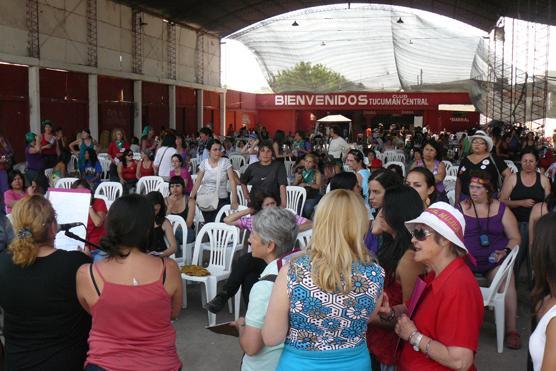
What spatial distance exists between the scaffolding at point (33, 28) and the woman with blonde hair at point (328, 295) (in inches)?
621

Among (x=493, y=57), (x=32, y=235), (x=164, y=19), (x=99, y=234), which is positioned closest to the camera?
(x=32, y=235)

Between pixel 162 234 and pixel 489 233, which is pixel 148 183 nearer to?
pixel 162 234

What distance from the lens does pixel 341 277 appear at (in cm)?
208

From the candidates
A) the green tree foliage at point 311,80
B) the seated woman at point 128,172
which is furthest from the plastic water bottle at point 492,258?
the green tree foliage at point 311,80

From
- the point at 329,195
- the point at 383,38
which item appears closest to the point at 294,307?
the point at 329,195

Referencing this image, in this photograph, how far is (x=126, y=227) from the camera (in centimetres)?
245

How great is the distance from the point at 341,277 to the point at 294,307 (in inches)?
7.5

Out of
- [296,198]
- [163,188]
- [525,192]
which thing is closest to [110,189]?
[163,188]

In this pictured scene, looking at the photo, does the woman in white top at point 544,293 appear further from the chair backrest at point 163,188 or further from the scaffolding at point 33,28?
the scaffolding at point 33,28

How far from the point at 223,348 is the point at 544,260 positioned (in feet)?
10.3

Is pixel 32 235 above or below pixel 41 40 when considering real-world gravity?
below

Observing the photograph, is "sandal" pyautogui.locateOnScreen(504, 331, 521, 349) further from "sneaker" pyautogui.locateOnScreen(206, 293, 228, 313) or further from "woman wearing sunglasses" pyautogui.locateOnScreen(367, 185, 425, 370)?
"sneaker" pyautogui.locateOnScreen(206, 293, 228, 313)

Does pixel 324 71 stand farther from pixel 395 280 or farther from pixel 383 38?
pixel 395 280

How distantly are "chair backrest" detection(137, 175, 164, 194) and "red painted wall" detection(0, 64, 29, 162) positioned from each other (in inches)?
300
